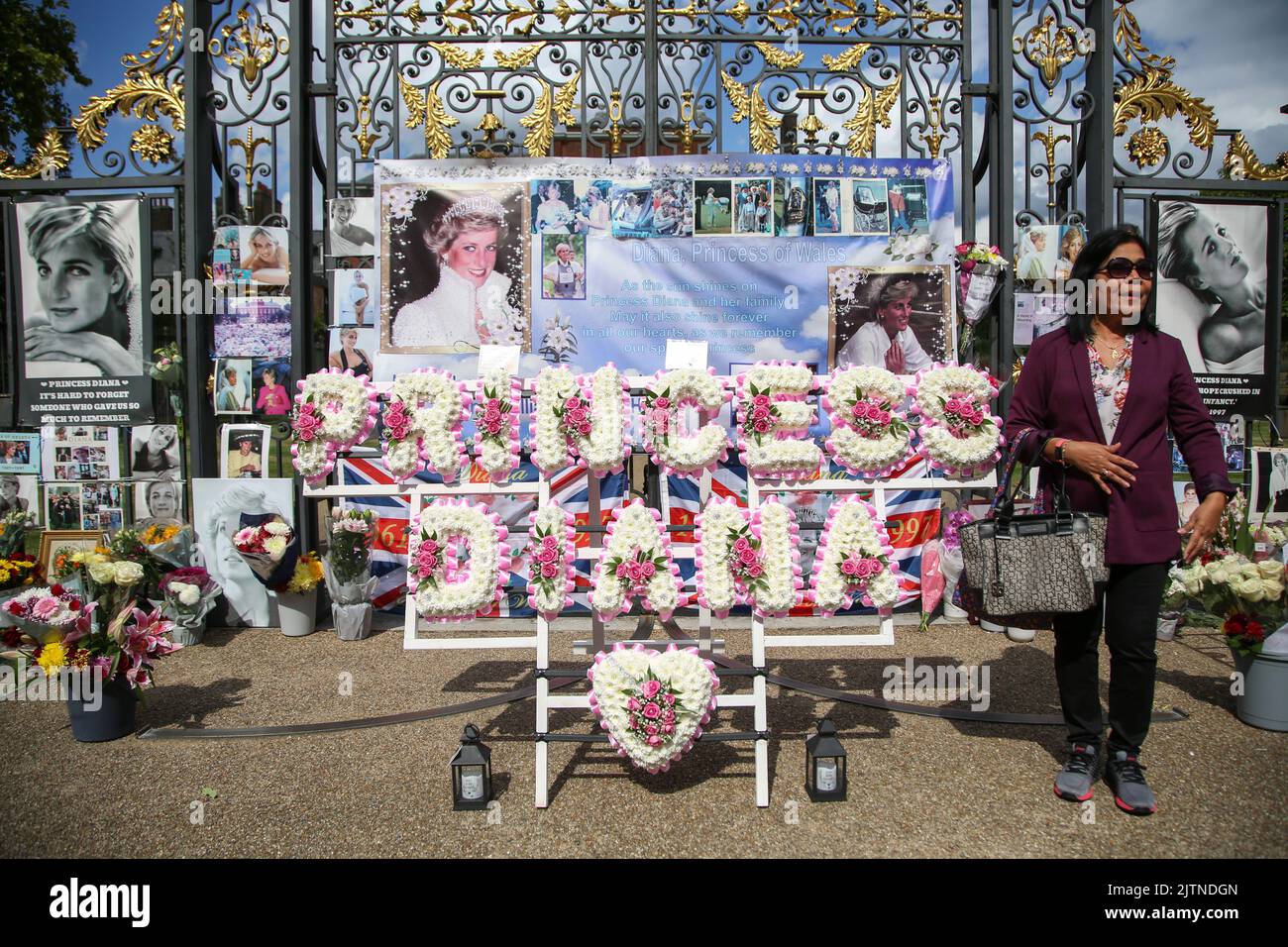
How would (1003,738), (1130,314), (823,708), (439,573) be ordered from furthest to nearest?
(823,708) < (1003,738) < (439,573) < (1130,314)

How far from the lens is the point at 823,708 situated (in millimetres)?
4391

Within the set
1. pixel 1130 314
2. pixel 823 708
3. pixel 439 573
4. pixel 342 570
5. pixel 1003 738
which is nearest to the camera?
pixel 1130 314

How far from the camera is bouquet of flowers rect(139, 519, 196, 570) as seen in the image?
5.63m

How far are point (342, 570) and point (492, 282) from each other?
2.40 metres

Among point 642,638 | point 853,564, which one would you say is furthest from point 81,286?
point 853,564

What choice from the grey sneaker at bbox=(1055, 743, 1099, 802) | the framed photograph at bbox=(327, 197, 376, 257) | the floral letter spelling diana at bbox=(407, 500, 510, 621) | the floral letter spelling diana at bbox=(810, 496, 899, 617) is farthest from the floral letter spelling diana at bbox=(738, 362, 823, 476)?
the framed photograph at bbox=(327, 197, 376, 257)

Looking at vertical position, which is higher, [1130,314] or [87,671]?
[1130,314]

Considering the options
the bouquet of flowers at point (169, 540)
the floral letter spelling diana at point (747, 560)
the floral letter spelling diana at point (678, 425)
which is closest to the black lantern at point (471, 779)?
the floral letter spelling diana at point (747, 560)

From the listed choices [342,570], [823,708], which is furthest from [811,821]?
[342,570]

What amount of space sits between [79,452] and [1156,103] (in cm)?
Result: 850

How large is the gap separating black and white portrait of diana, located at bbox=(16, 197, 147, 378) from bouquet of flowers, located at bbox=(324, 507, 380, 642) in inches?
81.6

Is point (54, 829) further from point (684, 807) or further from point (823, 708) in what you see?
point (823, 708)

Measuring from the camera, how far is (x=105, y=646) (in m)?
4.06

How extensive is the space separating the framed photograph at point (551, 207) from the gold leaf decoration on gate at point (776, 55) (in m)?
1.76
